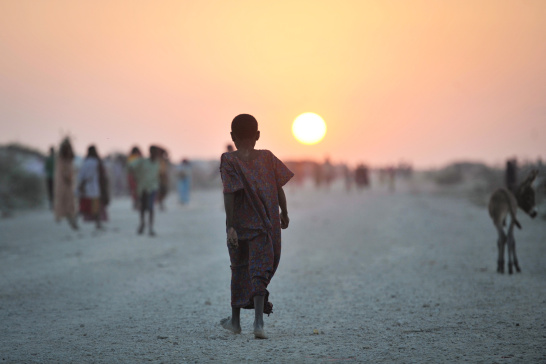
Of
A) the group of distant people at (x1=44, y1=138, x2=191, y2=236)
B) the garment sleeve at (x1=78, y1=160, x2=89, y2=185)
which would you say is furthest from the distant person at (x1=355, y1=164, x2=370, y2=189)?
the garment sleeve at (x1=78, y1=160, x2=89, y2=185)

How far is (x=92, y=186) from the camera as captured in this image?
1576 cm

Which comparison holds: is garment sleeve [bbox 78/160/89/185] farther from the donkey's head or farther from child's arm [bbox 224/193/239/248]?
child's arm [bbox 224/193/239/248]

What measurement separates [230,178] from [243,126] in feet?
1.62

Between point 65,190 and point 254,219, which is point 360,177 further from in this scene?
point 254,219

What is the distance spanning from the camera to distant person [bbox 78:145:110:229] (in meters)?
15.5

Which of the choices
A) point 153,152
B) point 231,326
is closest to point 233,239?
point 231,326

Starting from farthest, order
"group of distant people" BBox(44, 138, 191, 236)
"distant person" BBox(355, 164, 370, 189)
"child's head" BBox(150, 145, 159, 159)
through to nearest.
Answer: "distant person" BBox(355, 164, 370, 189) → "child's head" BBox(150, 145, 159, 159) → "group of distant people" BBox(44, 138, 191, 236)

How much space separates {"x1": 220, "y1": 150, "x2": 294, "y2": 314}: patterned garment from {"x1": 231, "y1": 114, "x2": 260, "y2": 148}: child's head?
0.52ft

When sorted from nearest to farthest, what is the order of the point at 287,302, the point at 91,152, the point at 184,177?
the point at 287,302
the point at 91,152
the point at 184,177

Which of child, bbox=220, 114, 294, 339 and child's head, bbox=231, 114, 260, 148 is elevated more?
child's head, bbox=231, 114, 260, 148

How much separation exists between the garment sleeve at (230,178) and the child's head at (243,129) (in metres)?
0.21

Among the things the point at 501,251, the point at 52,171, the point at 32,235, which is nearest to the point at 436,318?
the point at 501,251

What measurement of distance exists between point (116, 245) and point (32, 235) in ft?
11.1

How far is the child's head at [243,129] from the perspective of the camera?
18.5ft
